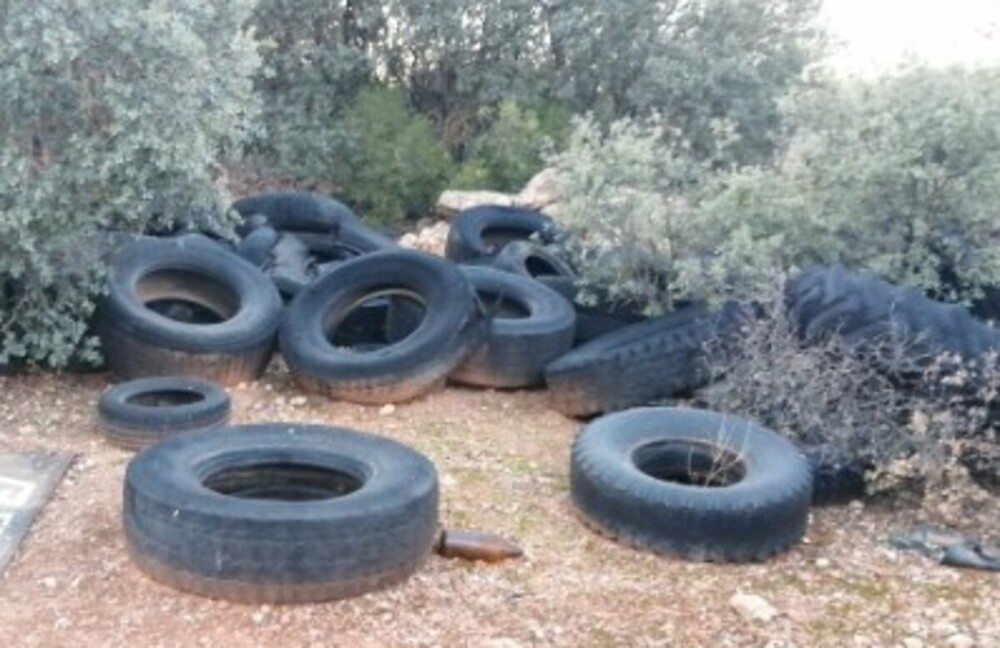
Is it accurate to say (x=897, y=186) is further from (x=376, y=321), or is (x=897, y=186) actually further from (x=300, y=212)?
(x=300, y=212)

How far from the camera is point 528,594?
5.06m

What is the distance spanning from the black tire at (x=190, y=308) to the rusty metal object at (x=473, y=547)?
8.89ft

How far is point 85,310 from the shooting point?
7555 mm

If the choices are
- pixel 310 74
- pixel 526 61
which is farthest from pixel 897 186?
pixel 310 74

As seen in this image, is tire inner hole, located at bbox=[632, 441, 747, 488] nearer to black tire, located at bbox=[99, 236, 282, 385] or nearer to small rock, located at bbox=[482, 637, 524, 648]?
small rock, located at bbox=[482, 637, 524, 648]

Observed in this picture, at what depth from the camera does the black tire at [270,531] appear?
15.5 ft

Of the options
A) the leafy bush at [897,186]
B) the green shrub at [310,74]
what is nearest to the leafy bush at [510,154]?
the green shrub at [310,74]

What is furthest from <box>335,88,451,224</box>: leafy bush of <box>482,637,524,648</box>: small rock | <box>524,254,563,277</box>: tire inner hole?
<box>482,637,524,648</box>: small rock

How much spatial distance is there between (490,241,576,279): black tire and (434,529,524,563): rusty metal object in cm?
409

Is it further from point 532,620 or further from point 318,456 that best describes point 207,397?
point 532,620

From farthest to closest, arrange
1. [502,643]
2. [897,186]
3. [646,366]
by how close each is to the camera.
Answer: [897,186]
[646,366]
[502,643]

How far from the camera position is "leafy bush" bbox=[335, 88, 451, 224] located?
44.8 ft

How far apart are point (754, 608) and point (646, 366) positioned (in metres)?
2.46

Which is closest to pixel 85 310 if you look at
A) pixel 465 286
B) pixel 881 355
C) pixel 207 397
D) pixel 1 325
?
pixel 1 325
